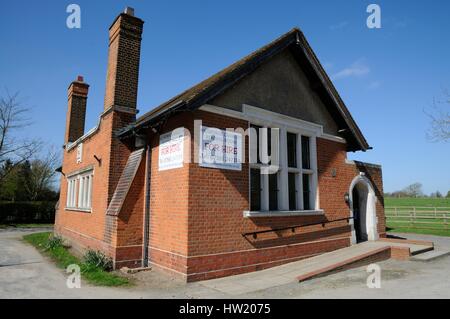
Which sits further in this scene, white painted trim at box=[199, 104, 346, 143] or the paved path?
white painted trim at box=[199, 104, 346, 143]

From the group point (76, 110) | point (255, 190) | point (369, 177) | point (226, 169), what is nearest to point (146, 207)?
point (226, 169)

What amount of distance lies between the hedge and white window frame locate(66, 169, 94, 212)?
22037mm

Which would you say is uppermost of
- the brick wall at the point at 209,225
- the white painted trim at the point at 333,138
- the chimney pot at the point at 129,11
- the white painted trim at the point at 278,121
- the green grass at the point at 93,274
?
the chimney pot at the point at 129,11

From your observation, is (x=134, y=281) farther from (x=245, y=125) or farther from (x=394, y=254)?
(x=394, y=254)

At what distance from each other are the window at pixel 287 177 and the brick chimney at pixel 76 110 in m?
11.4

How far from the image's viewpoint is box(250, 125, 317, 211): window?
9.31 m

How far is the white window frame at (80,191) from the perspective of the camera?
40.0ft

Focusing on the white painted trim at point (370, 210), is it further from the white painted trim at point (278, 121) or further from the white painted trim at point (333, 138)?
the white painted trim at point (278, 121)

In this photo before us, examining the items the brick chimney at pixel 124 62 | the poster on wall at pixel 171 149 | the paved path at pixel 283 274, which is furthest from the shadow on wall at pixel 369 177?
the brick chimney at pixel 124 62

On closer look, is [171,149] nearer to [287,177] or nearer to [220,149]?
[220,149]

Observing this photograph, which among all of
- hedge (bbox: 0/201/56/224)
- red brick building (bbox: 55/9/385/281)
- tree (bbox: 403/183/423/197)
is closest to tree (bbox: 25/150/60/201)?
hedge (bbox: 0/201/56/224)

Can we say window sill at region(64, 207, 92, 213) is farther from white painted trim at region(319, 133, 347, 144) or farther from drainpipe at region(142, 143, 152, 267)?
white painted trim at region(319, 133, 347, 144)

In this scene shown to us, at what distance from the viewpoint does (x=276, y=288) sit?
7.05m

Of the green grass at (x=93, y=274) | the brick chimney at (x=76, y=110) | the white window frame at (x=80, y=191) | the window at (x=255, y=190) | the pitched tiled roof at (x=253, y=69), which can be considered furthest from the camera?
the brick chimney at (x=76, y=110)
